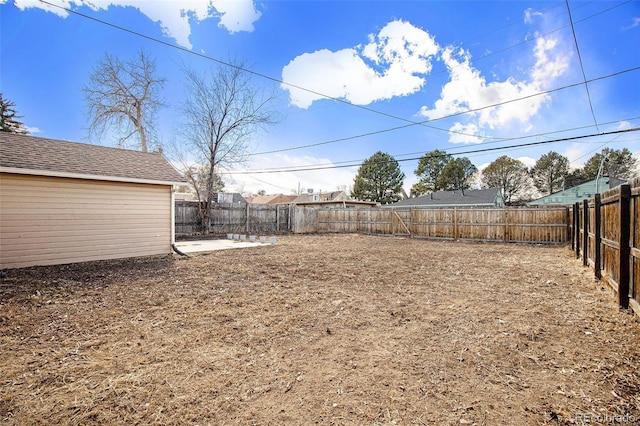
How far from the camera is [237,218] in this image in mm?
16594

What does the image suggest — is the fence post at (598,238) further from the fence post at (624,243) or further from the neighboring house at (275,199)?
the neighboring house at (275,199)

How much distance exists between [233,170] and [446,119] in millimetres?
11770

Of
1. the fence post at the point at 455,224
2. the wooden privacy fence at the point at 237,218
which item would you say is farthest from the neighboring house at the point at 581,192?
the wooden privacy fence at the point at 237,218

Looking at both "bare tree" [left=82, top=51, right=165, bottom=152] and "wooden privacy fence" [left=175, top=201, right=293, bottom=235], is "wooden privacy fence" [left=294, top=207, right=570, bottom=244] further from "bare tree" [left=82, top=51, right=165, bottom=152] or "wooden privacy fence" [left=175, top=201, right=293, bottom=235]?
"bare tree" [left=82, top=51, right=165, bottom=152]

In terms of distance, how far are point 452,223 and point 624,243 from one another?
10151mm

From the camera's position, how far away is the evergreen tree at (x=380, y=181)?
36.7 m

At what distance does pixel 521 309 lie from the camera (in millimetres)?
3748

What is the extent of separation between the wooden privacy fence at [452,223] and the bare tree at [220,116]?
5310 mm

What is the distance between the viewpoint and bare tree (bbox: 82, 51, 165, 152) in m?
16.3

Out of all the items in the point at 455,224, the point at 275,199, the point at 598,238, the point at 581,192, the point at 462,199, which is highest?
the point at 275,199

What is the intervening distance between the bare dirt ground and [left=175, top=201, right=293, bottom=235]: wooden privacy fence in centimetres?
975

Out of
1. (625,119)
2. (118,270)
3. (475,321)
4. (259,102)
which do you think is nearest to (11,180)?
→ (118,270)

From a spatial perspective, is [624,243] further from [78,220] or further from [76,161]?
[76,161]

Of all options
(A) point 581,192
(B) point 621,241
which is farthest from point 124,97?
(A) point 581,192
